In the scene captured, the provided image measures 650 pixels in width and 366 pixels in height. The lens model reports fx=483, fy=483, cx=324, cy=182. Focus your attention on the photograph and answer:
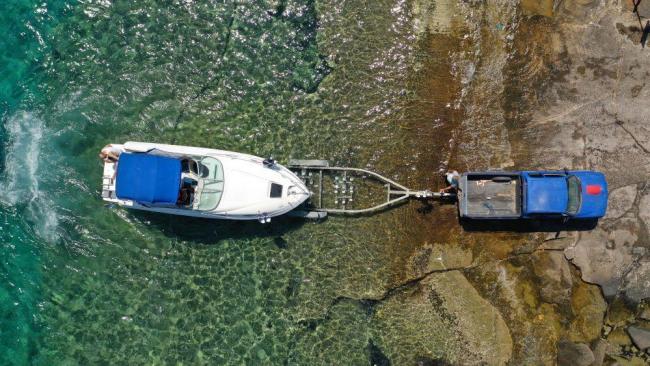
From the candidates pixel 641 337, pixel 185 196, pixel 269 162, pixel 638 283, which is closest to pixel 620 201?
pixel 638 283

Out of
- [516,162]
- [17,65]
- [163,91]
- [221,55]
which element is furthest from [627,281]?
[17,65]

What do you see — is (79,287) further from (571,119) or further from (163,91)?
(571,119)

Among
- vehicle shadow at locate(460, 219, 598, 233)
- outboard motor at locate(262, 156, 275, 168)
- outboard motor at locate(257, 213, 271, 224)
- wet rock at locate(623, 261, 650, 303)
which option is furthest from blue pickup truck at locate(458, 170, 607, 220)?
outboard motor at locate(257, 213, 271, 224)

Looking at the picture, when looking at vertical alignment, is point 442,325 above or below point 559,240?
below

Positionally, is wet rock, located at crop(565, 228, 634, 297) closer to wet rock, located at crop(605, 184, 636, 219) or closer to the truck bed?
wet rock, located at crop(605, 184, 636, 219)

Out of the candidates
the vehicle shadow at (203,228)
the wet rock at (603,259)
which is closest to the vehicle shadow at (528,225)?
the wet rock at (603,259)

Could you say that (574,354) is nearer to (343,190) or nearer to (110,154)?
(343,190)

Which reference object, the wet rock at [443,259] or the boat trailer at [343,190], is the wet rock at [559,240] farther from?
the boat trailer at [343,190]
